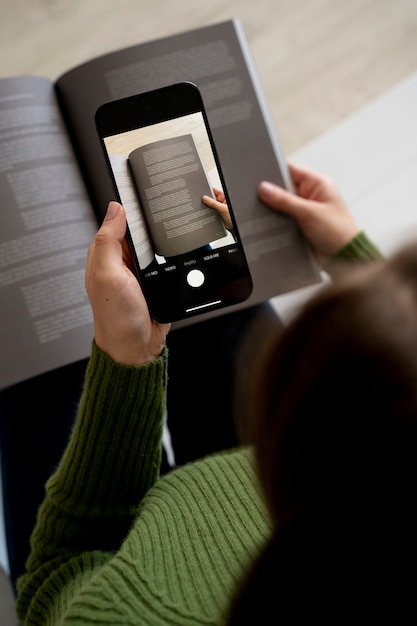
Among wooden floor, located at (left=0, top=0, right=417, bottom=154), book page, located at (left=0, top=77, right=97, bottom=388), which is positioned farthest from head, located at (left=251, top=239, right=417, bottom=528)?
wooden floor, located at (left=0, top=0, right=417, bottom=154)

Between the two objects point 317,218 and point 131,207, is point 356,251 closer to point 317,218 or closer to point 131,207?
point 317,218

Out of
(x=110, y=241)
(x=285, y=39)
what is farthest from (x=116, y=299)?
(x=285, y=39)

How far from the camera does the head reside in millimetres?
263

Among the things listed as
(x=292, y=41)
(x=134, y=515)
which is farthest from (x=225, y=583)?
(x=292, y=41)

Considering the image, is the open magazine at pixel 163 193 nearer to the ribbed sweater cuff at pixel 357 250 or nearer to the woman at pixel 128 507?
the woman at pixel 128 507

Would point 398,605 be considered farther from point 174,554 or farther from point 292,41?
point 292,41

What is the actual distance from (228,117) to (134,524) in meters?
0.43

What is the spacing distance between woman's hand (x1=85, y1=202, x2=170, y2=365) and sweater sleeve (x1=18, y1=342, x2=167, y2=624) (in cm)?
1

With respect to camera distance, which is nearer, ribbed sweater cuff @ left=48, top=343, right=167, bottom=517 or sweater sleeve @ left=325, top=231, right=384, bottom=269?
ribbed sweater cuff @ left=48, top=343, right=167, bottom=517

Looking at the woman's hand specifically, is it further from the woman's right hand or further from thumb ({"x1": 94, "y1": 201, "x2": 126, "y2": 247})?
the woman's right hand

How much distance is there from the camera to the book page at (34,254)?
0.60m

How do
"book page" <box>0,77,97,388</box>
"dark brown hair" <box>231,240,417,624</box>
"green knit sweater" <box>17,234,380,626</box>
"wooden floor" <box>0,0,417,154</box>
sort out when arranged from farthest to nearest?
"wooden floor" <box>0,0,417,154</box> → "book page" <box>0,77,97,388</box> → "green knit sweater" <box>17,234,380,626</box> → "dark brown hair" <box>231,240,417,624</box>

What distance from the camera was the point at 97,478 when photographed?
531 millimetres

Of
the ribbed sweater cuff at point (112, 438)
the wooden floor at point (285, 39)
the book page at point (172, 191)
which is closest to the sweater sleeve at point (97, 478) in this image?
the ribbed sweater cuff at point (112, 438)
